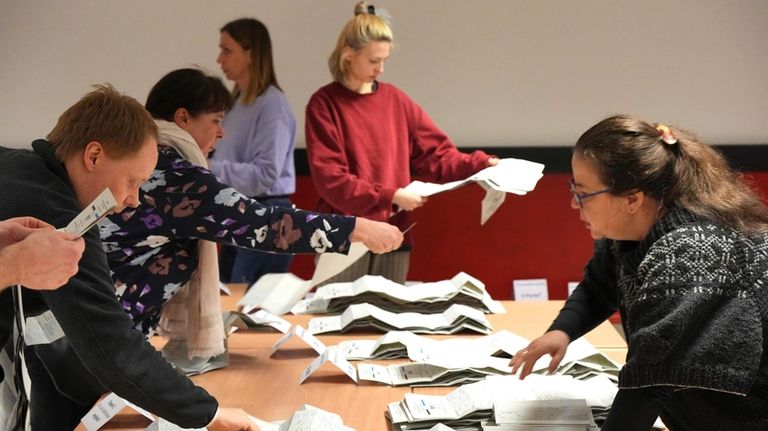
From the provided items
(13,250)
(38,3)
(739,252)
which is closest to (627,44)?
(38,3)

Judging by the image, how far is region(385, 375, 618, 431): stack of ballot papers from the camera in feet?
6.14

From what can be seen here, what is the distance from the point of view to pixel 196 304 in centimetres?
240

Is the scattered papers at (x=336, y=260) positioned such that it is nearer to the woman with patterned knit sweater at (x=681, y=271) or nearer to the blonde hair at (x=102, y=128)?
the woman with patterned knit sweater at (x=681, y=271)

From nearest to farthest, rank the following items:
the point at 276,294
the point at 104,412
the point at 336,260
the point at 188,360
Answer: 1. the point at 104,412
2. the point at 188,360
3. the point at 336,260
4. the point at 276,294

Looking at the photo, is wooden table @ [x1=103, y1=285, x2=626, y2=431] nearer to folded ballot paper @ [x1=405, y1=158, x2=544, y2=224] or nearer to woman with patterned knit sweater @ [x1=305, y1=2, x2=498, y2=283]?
folded ballot paper @ [x1=405, y1=158, x2=544, y2=224]

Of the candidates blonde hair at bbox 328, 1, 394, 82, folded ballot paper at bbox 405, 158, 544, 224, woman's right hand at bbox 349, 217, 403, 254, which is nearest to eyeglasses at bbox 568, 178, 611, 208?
woman's right hand at bbox 349, 217, 403, 254

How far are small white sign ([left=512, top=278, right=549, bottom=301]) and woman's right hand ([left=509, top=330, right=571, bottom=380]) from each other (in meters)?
2.93

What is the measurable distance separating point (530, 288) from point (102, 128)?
12.2 feet

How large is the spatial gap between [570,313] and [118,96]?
113cm

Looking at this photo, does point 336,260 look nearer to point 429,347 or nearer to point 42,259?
point 429,347

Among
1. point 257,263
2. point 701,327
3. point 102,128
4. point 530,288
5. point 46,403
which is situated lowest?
point 530,288

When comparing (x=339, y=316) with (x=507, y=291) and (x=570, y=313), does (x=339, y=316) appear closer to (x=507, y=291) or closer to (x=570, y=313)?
(x=570, y=313)

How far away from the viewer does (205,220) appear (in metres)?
2.21

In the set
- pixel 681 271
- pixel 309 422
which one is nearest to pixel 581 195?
A: pixel 681 271
